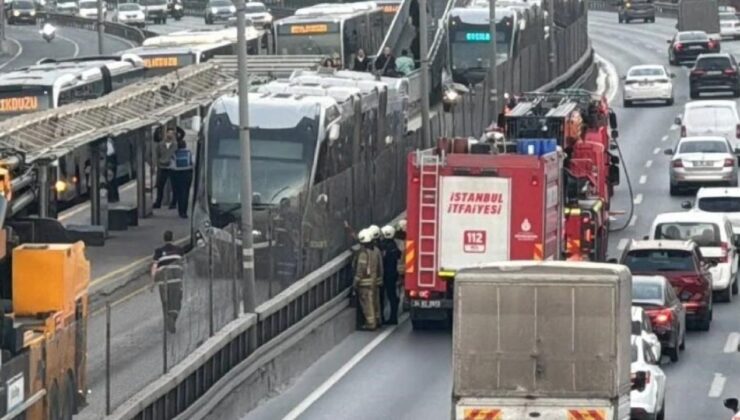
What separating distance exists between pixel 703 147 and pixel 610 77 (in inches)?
1283

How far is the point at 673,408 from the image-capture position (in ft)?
98.5

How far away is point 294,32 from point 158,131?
24.8 meters

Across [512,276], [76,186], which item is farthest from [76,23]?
[512,276]

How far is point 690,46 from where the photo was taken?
90.5 metres

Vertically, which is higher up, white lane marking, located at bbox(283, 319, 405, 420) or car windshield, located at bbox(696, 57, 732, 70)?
white lane marking, located at bbox(283, 319, 405, 420)

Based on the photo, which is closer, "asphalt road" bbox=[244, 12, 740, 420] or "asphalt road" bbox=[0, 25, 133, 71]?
"asphalt road" bbox=[244, 12, 740, 420]

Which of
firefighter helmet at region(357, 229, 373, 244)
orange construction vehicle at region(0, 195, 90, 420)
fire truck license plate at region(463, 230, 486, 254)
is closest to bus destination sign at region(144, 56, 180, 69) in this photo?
firefighter helmet at region(357, 229, 373, 244)

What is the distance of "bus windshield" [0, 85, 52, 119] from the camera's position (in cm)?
4919

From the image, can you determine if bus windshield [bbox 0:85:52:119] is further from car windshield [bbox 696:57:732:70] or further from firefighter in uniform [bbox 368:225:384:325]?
car windshield [bbox 696:57:732:70]

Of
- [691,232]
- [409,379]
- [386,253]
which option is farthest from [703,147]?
[409,379]

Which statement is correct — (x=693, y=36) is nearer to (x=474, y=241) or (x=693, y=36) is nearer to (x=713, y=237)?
(x=713, y=237)

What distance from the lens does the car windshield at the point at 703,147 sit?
5294 centimetres

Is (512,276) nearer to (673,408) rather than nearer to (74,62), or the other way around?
(673,408)

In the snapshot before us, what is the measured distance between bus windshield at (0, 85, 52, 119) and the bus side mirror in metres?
10.3
